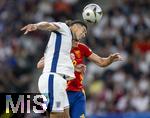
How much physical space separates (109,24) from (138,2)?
1266 millimetres

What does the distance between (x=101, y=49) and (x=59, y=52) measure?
26.7 ft

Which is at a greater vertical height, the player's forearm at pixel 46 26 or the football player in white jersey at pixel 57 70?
the player's forearm at pixel 46 26

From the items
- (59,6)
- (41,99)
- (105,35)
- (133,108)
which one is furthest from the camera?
(59,6)

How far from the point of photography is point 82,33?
422 inches

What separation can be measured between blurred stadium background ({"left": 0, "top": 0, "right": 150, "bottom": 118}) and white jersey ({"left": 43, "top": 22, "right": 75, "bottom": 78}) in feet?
18.1

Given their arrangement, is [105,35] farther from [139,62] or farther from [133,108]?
[133,108]

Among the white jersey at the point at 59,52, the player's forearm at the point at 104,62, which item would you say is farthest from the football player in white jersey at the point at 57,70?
the player's forearm at the point at 104,62

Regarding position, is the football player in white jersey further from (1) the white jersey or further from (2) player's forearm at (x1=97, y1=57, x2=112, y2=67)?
(2) player's forearm at (x1=97, y1=57, x2=112, y2=67)

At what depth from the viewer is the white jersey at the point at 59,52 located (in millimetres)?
A: 10164

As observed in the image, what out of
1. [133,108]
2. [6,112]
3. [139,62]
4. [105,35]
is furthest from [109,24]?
[6,112]

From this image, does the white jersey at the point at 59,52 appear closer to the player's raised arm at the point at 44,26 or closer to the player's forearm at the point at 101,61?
the player's raised arm at the point at 44,26

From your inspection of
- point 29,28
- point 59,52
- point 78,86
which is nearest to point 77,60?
point 78,86

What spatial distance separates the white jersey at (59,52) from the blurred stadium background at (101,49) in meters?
5.51

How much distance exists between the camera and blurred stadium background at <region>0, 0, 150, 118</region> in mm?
17047
